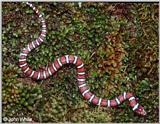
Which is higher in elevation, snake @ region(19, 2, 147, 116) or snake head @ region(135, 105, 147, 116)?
snake @ region(19, 2, 147, 116)

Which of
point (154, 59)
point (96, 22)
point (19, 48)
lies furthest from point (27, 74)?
point (154, 59)

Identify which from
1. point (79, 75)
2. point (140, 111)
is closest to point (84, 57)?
point (79, 75)

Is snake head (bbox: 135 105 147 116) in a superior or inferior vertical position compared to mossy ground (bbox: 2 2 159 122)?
inferior

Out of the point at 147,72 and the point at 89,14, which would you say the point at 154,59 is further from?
the point at 89,14

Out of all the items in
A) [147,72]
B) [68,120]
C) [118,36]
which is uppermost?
[118,36]

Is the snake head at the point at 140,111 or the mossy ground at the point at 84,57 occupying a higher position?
the mossy ground at the point at 84,57

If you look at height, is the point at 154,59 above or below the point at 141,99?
above

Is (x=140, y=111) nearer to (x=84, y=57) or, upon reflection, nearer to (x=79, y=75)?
(x=79, y=75)
